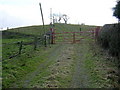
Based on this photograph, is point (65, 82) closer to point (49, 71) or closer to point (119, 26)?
point (49, 71)

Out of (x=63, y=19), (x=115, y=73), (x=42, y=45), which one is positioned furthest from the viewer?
(x=63, y=19)

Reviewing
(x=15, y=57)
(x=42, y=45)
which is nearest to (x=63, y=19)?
(x=42, y=45)

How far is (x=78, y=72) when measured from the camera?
9297 millimetres

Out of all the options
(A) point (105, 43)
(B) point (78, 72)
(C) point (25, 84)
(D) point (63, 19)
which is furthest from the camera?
(D) point (63, 19)

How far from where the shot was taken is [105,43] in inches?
617

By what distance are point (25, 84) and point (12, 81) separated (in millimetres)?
638

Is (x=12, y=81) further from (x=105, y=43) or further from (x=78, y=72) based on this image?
(x=105, y=43)

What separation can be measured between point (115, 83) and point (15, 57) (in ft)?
22.2

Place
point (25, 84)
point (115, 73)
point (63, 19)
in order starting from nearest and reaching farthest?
point (25, 84) < point (115, 73) < point (63, 19)

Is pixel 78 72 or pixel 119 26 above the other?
pixel 119 26

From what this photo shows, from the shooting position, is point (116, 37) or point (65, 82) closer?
point (65, 82)

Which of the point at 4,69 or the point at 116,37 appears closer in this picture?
the point at 4,69

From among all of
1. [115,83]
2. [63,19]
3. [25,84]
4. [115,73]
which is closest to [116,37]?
[115,73]

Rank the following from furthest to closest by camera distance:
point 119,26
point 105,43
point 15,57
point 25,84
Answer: point 105,43, point 15,57, point 119,26, point 25,84
